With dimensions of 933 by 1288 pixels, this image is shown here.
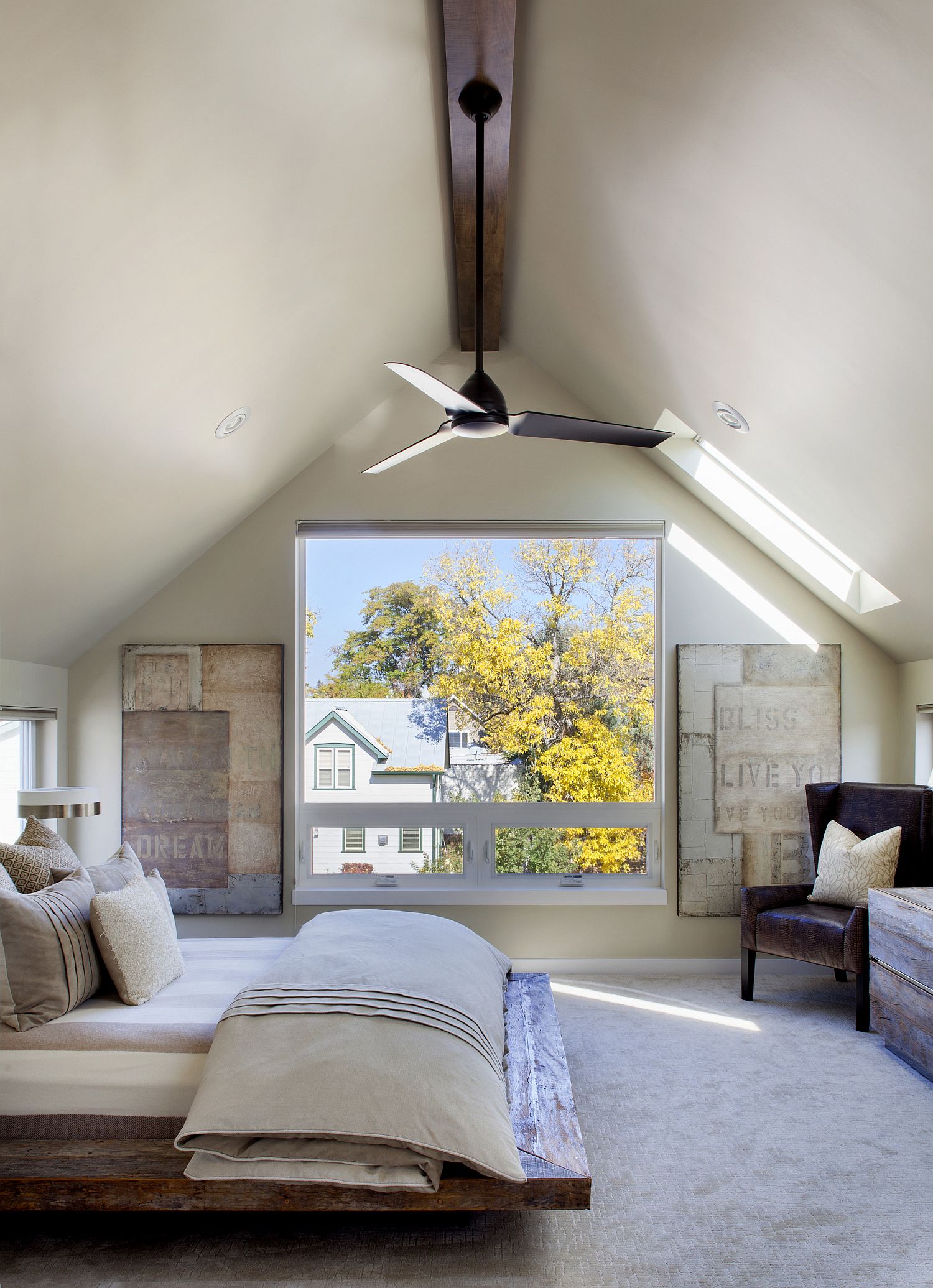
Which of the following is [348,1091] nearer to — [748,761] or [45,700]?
[45,700]

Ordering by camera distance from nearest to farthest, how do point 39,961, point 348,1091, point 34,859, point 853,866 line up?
1. point 348,1091
2. point 39,961
3. point 34,859
4. point 853,866

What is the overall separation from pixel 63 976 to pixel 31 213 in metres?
2.16

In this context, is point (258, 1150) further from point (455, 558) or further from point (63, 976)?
point (455, 558)

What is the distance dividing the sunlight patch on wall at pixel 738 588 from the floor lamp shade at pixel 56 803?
327 cm

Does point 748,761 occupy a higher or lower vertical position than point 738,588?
lower

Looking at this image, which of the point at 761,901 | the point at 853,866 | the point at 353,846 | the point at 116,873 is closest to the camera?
the point at 116,873

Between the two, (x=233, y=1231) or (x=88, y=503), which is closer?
(x=233, y=1231)

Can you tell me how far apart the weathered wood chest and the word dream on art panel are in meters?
0.93

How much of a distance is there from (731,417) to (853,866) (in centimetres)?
224

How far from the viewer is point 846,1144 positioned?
9.19 ft

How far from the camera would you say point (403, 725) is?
4781 mm

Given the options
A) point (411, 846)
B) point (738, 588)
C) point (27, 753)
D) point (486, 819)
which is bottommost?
point (411, 846)

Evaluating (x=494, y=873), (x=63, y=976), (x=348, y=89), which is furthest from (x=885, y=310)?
(x=494, y=873)

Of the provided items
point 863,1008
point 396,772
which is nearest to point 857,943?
point 863,1008
